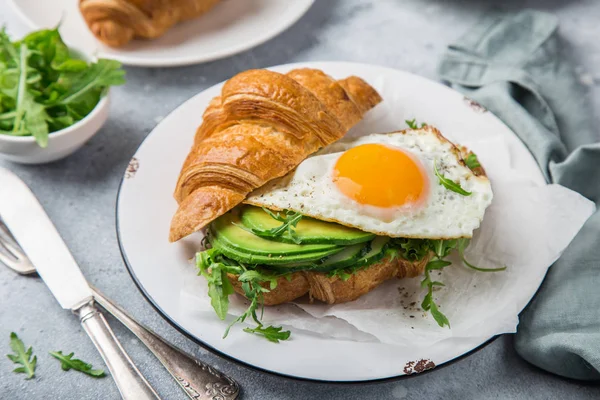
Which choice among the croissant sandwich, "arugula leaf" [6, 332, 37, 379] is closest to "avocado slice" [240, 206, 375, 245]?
the croissant sandwich

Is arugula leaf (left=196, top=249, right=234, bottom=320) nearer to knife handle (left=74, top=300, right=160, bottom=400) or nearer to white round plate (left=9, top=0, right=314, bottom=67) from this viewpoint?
knife handle (left=74, top=300, right=160, bottom=400)

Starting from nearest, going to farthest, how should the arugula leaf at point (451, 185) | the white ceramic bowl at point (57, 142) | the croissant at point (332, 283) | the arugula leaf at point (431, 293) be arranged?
the arugula leaf at point (431, 293) → the croissant at point (332, 283) → the arugula leaf at point (451, 185) → the white ceramic bowl at point (57, 142)

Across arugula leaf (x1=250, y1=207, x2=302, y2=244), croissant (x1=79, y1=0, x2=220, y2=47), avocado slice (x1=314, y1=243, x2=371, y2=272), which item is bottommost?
avocado slice (x1=314, y1=243, x2=371, y2=272)

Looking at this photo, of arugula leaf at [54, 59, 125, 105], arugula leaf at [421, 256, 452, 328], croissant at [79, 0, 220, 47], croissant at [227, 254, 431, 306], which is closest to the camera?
arugula leaf at [421, 256, 452, 328]

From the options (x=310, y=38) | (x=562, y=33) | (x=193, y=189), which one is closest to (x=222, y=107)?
(x=193, y=189)

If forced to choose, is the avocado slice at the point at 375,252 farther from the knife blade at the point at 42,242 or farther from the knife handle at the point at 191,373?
the knife blade at the point at 42,242

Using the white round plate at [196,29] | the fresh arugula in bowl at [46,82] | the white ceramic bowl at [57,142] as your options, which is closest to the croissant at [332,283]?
the white ceramic bowl at [57,142]
